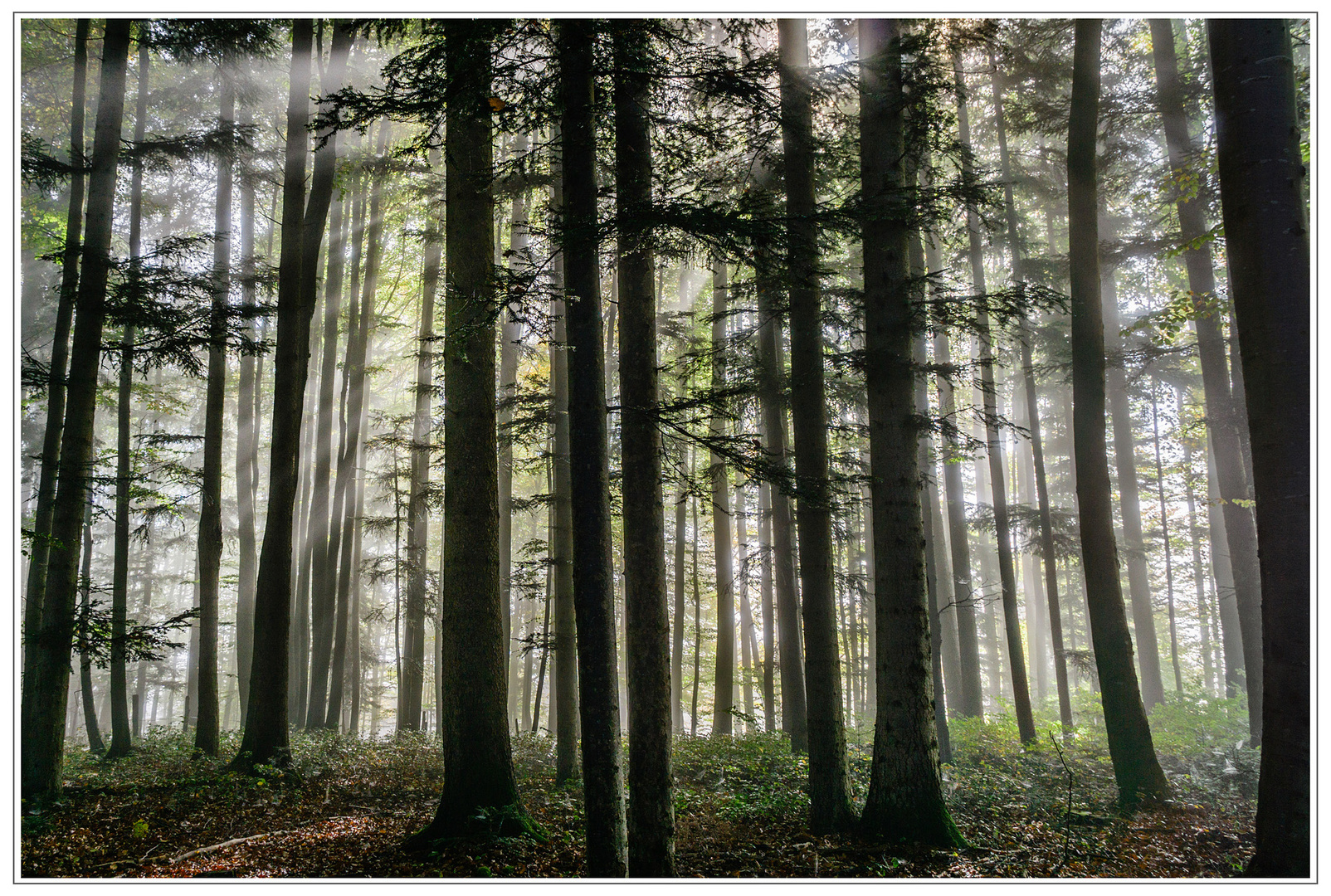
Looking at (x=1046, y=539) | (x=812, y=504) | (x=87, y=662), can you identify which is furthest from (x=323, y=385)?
(x=1046, y=539)

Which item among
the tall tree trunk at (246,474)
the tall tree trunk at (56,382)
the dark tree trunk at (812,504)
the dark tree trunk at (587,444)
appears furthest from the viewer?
the tall tree trunk at (246,474)

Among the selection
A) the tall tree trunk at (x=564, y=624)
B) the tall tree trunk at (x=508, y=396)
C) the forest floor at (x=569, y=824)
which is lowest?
the forest floor at (x=569, y=824)

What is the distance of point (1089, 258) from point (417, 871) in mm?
10642

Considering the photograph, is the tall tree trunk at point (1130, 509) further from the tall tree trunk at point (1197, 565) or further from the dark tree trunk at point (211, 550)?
the dark tree trunk at point (211, 550)

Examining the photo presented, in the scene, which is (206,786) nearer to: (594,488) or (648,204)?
(594,488)

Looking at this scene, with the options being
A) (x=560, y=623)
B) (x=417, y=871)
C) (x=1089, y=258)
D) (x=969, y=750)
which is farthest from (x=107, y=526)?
(x=1089, y=258)

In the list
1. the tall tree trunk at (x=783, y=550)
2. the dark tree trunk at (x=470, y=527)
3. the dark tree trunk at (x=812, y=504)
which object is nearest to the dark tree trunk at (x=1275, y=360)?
the dark tree trunk at (x=812, y=504)

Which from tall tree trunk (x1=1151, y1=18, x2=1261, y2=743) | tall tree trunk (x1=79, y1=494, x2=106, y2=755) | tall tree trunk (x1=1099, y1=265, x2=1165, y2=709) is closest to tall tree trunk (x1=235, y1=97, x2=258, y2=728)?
tall tree trunk (x1=79, y1=494, x2=106, y2=755)

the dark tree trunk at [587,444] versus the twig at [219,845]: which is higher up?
the dark tree trunk at [587,444]

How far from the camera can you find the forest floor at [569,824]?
5.52m

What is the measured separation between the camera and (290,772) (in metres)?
8.17

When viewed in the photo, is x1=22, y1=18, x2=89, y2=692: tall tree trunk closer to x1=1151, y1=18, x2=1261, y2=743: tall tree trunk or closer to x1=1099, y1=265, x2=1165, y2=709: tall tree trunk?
x1=1151, y1=18, x2=1261, y2=743: tall tree trunk

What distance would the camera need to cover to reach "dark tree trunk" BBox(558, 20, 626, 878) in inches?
185

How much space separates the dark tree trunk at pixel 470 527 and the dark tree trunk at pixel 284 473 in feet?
9.79
